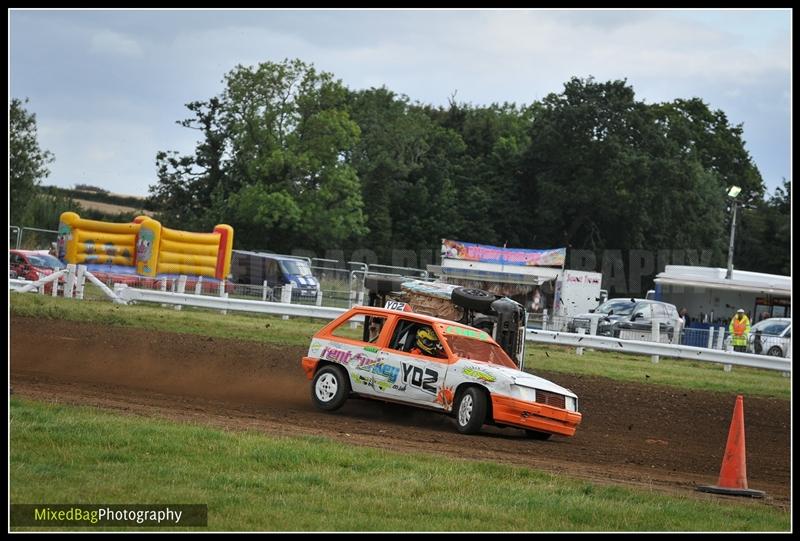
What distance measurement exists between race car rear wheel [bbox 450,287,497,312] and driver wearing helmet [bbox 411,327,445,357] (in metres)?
2.33

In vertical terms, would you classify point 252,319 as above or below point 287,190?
below

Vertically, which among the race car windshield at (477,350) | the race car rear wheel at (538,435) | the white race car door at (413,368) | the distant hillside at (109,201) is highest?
the distant hillside at (109,201)

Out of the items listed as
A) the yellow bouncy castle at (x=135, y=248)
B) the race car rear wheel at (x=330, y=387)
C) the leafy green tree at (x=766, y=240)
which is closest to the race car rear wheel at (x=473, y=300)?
the race car rear wheel at (x=330, y=387)

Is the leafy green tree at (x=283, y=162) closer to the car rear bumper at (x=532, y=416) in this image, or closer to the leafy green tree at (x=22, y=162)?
the leafy green tree at (x=22, y=162)

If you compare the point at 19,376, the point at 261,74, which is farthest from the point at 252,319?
the point at 261,74

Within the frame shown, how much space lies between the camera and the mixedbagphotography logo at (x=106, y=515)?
7.36 metres

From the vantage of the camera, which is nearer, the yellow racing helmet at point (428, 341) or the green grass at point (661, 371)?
the yellow racing helmet at point (428, 341)

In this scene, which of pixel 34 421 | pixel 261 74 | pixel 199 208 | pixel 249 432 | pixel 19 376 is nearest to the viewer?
pixel 34 421

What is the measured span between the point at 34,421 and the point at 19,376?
5119mm

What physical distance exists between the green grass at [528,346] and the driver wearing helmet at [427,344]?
9383mm

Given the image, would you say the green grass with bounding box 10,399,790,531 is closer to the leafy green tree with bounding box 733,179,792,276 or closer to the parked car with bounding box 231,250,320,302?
the parked car with bounding box 231,250,320,302

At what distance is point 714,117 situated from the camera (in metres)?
94.7

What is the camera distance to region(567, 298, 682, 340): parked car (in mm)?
34375
